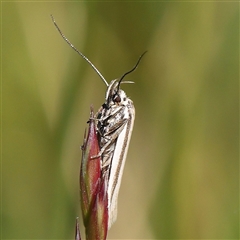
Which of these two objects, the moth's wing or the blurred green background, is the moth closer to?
the moth's wing

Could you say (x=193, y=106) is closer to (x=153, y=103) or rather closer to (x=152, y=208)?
(x=153, y=103)

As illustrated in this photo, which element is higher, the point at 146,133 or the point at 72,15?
the point at 72,15

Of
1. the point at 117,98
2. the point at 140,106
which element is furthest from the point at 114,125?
the point at 140,106

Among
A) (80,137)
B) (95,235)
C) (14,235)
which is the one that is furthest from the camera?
(80,137)

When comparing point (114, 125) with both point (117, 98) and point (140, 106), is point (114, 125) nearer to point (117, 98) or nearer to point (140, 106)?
point (117, 98)

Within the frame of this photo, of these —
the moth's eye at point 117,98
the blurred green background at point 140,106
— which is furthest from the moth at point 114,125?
the blurred green background at point 140,106

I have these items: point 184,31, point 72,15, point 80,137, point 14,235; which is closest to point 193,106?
point 184,31

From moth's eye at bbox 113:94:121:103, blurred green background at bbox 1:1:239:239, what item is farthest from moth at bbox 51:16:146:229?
blurred green background at bbox 1:1:239:239
